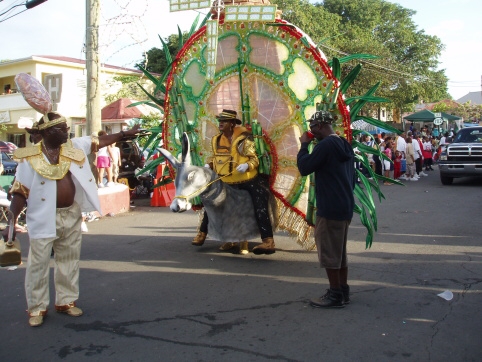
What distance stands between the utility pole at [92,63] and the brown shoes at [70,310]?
20.2 ft

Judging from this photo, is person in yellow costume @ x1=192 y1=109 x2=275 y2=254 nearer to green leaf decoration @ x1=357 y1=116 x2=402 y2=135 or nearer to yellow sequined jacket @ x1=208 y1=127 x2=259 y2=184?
yellow sequined jacket @ x1=208 y1=127 x2=259 y2=184

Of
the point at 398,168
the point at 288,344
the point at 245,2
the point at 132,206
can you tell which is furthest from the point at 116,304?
the point at 398,168

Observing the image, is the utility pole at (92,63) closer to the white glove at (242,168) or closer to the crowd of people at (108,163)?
the crowd of people at (108,163)

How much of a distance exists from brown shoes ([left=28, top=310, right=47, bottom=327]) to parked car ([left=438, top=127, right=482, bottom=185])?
1369 cm

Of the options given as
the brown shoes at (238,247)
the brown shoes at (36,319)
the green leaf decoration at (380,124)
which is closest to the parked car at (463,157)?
the green leaf decoration at (380,124)

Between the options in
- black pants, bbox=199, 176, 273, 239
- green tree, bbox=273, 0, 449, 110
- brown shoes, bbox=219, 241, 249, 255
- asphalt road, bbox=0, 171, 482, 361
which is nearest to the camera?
asphalt road, bbox=0, 171, 482, 361

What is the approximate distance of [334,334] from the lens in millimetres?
4078

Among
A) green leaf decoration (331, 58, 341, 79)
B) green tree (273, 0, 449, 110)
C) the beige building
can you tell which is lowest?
green leaf decoration (331, 58, 341, 79)

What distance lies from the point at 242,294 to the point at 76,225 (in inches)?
71.1

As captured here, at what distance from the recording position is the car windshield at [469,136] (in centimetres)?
1553

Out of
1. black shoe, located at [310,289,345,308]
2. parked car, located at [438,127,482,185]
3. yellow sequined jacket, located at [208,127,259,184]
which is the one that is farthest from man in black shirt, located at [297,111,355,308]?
parked car, located at [438,127,482,185]

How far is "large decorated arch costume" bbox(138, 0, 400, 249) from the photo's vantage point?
19.6ft

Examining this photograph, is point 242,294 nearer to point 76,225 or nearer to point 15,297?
point 76,225

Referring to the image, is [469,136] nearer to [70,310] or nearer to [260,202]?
[260,202]
